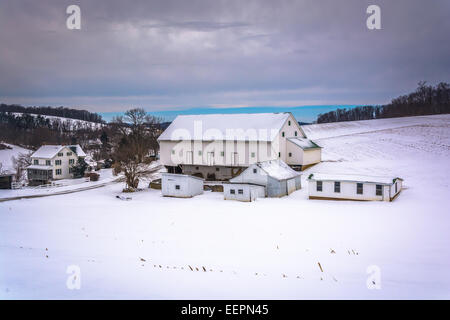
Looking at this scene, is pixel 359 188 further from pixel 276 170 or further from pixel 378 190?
pixel 276 170

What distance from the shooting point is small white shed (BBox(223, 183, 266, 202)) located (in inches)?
1156

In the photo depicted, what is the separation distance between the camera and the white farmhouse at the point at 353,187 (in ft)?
84.6

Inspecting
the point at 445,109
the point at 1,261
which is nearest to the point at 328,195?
the point at 1,261

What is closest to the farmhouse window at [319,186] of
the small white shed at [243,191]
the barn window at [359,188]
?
the barn window at [359,188]

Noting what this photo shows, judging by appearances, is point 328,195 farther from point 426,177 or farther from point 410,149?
point 410,149

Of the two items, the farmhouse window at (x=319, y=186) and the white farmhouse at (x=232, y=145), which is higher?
the white farmhouse at (x=232, y=145)

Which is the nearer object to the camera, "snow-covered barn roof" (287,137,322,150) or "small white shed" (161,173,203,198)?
"small white shed" (161,173,203,198)

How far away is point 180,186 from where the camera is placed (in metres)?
32.1

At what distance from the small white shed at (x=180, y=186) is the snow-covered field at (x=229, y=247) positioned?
6.28 feet

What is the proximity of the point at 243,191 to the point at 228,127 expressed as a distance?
44.7ft

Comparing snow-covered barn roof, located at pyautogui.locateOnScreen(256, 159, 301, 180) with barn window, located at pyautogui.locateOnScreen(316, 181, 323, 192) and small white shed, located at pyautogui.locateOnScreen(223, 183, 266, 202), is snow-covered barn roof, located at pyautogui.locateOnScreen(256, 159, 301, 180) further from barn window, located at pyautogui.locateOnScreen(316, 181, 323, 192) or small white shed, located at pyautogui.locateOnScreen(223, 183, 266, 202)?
barn window, located at pyautogui.locateOnScreen(316, 181, 323, 192)

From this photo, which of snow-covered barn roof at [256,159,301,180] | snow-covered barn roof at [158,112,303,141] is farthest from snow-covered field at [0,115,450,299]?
snow-covered barn roof at [158,112,303,141]

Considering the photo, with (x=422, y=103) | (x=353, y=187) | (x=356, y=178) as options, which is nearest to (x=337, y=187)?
(x=353, y=187)

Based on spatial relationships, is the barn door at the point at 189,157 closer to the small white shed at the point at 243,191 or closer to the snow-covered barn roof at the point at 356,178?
the small white shed at the point at 243,191
